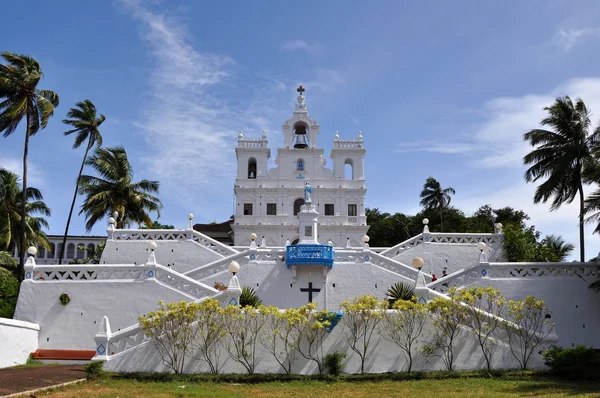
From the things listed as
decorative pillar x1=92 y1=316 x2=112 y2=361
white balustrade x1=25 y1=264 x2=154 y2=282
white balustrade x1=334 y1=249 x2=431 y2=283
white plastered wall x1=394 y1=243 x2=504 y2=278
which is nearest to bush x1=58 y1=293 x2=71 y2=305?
white balustrade x1=25 y1=264 x2=154 y2=282

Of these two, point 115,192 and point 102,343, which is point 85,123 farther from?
point 102,343

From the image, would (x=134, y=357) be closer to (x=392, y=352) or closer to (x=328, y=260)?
(x=392, y=352)

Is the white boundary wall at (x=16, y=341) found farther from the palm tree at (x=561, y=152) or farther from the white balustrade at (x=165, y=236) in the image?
the palm tree at (x=561, y=152)

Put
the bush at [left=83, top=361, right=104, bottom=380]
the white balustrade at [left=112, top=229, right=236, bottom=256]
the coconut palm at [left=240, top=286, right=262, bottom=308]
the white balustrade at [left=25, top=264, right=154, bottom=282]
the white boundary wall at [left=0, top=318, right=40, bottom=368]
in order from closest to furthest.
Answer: the bush at [left=83, top=361, right=104, bottom=380] → the white boundary wall at [left=0, top=318, right=40, bottom=368] → the white balustrade at [left=25, top=264, right=154, bottom=282] → the coconut palm at [left=240, top=286, right=262, bottom=308] → the white balustrade at [left=112, top=229, right=236, bottom=256]

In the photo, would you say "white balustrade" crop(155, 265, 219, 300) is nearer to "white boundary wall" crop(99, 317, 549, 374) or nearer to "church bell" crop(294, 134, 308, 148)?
"white boundary wall" crop(99, 317, 549, 374)

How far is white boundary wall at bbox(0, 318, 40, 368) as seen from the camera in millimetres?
17125

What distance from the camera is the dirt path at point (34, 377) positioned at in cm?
1268

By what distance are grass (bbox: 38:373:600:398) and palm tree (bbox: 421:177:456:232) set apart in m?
41.0

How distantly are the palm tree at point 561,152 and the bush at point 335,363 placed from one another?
49.7ft

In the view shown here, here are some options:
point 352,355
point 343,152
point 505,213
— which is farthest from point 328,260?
point 505,213

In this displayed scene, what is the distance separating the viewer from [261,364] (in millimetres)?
15539

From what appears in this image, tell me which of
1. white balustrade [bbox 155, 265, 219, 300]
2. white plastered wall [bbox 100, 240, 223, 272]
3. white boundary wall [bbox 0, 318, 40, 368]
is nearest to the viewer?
white boundary wall [bbox 0, 318, 40, 368]

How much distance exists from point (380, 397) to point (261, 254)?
42.3 ft

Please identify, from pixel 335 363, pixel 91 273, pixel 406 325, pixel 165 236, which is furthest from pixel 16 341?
pixel 406 325
